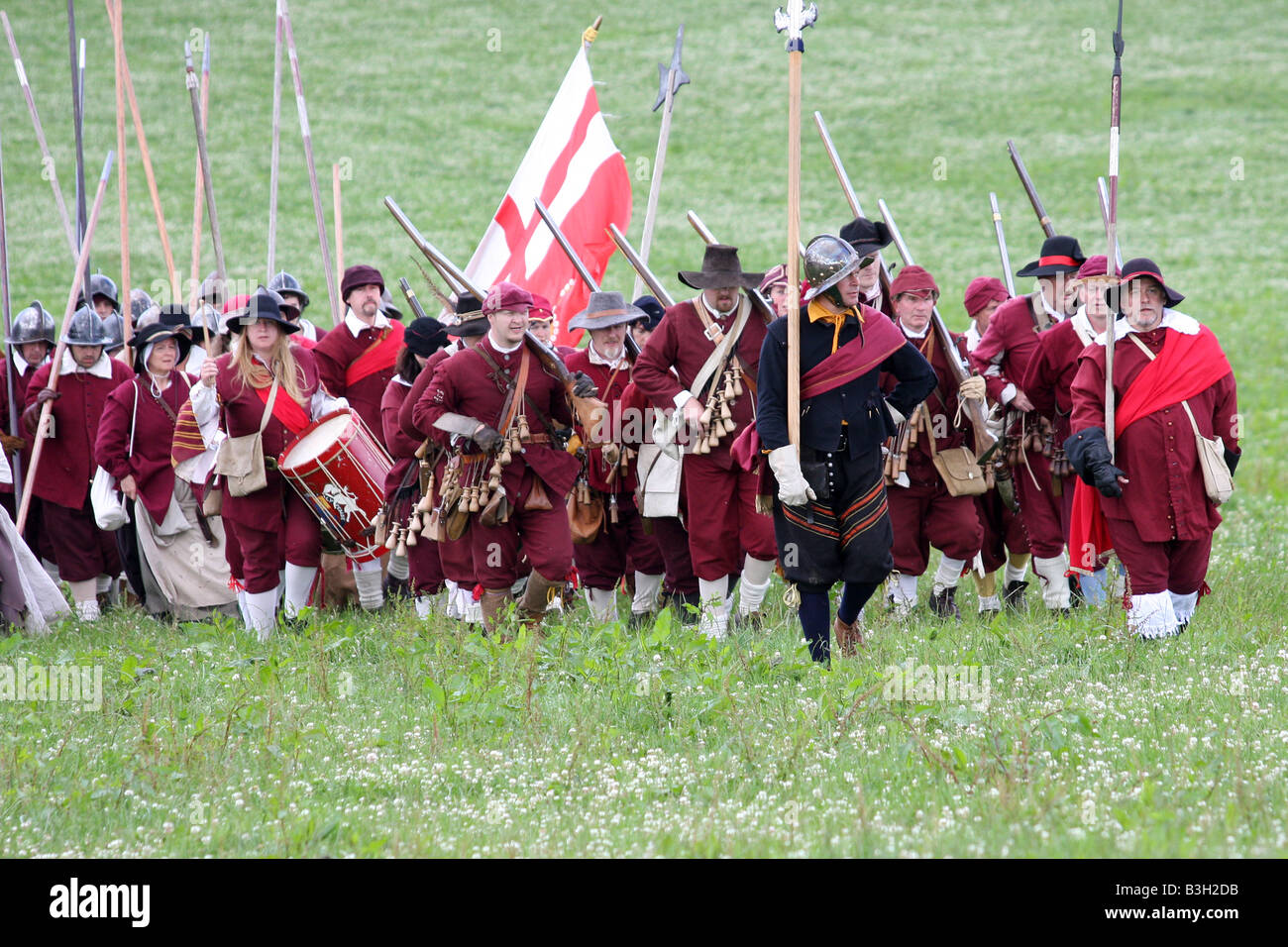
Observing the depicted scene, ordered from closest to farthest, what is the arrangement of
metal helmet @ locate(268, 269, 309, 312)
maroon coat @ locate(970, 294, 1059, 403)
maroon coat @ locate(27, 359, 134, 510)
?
maroon coat @ locate(970, 294, 1059, 403)
maroon coat @ locate(27, 359, 134, 510)
metal helmet @ locate(268, 269, 309, 312)

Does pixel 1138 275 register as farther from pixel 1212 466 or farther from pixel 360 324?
pixel 360 324

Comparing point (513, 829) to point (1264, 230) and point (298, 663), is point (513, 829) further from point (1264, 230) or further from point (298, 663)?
point (1264, 230)

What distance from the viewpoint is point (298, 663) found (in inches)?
321

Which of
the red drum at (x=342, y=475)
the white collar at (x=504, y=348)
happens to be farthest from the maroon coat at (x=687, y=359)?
the red drum at (x=342, y=475)

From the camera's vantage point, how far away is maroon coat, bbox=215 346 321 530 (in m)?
9.34

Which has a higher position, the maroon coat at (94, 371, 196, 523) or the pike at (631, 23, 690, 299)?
the pike at (631, 23, 690, 299)

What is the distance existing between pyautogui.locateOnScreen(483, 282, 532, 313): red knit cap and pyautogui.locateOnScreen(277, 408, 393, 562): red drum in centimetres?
136

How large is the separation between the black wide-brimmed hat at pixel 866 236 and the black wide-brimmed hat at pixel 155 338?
4958mm

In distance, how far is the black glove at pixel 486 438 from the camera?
8.52m

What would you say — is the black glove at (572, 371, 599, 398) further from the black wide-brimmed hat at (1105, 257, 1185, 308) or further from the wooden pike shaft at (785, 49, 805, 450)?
the black wide-brimmed hat at (1105, 257, 1185, 308)

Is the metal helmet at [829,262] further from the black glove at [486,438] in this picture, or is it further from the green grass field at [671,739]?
the black glove at [486,438]

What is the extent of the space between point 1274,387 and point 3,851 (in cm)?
1969

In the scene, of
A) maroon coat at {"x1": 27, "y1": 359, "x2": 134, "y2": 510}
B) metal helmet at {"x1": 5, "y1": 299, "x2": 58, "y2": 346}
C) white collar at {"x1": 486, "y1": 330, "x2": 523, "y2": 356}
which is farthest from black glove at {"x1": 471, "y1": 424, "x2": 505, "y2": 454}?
metal helmet at {"x1": 5, "y1": 299, "x2": 58, "y2": 346}

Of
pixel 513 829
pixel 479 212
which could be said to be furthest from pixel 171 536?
pixel 479 212
